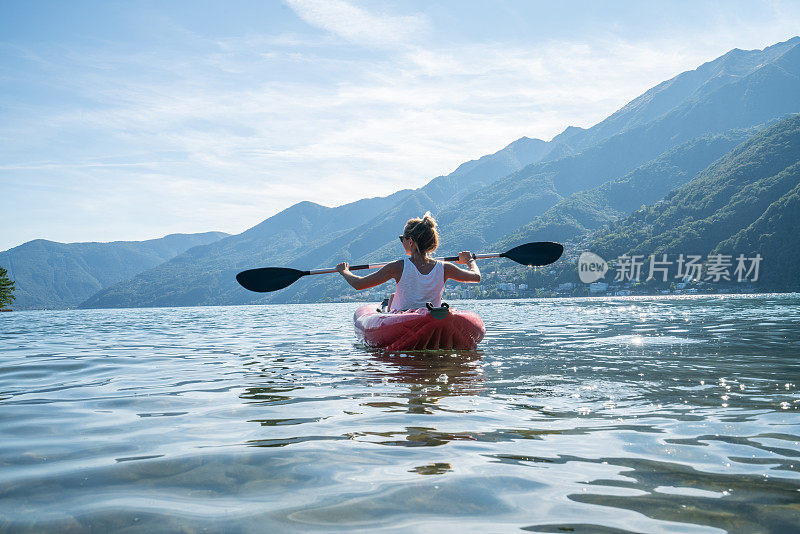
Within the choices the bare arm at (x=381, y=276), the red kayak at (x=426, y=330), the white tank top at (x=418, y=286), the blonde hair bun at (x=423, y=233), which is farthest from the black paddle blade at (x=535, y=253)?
the bare arm at (x=381, y=276)

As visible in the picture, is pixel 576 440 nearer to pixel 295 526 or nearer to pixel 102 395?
pixel 295 526

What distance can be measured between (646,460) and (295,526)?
1.90 metres

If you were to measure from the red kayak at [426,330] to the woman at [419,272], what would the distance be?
39 cm

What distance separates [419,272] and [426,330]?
942 millimetres

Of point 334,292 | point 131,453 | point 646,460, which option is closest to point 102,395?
point 131,453

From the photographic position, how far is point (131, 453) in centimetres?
339

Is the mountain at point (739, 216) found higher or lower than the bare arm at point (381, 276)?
higher

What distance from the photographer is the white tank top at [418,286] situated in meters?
8.80

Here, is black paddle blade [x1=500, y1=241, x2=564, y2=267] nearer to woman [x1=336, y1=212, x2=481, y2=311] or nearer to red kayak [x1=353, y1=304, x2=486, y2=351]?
woman [x1=336, y1=212, x2=481, y2=311]

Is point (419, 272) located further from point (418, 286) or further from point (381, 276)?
point (381, 276)

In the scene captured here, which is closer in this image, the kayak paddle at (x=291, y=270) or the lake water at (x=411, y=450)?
the lake water at (x=411, y=450)

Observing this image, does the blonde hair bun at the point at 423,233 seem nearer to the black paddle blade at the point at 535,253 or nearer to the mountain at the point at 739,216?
the black paddle blade at the point at 535,253

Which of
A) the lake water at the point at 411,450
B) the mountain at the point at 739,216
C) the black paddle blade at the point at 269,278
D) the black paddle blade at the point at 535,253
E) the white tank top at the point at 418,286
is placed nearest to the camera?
the lake water at the point at 411,450

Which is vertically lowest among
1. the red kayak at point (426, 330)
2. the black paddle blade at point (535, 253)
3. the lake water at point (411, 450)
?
the lake water at point (411, 450)
